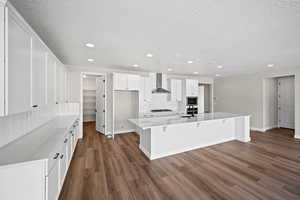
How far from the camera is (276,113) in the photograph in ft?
19.8

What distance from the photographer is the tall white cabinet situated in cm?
104

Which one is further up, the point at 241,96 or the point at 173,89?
the point at 173,89

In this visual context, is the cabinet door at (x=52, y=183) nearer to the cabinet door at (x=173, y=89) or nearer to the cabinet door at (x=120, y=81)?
the cabinet door at (x=120, y=81)

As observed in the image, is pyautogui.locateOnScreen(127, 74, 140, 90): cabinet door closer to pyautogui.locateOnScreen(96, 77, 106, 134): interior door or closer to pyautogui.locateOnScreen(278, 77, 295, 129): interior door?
pyautogui.locateOnScreen(96, 77, 106, 134): interior door

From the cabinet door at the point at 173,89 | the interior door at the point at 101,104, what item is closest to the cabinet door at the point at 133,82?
the interior door at the point at 101,104

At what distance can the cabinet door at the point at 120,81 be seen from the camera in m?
4.34

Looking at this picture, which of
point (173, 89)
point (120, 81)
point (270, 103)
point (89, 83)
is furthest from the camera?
point (89, 83)

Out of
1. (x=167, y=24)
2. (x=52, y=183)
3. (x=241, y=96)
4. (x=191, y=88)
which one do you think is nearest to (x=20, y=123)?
(x=52, y=183)

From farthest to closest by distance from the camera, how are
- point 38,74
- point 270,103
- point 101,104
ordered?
point 270,103, point 101,104, point 38,74

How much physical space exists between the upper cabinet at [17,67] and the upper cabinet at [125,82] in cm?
288

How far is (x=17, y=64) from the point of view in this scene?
3.99ft

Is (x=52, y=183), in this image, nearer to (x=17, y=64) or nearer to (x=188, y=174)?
(x=17, y=64)

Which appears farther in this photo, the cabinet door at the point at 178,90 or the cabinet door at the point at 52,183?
the cabinet door at the point at 178,90

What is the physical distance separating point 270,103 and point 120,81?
21.9 feet
